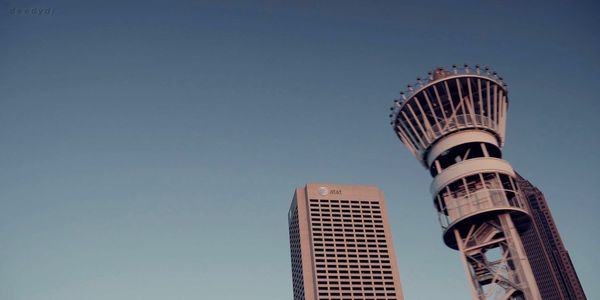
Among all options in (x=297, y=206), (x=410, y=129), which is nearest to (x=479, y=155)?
(x=410, y=129)

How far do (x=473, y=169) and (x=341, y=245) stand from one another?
8734 centimetres

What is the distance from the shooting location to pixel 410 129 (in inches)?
3228

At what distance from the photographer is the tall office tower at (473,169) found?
6844 cm

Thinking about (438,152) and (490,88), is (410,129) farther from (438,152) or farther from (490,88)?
(490,88)

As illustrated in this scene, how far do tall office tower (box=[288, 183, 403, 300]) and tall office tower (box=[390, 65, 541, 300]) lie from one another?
238ft

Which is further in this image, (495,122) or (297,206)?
(297,206)

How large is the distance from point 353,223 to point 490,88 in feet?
288

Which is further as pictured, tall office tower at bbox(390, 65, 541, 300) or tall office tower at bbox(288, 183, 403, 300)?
tall office tower at bbox(288, 183, 403, 300)

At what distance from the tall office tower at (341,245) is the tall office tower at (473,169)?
238 feet

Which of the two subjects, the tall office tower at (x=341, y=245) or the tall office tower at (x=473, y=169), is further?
the tall office tower at (x=341, y=245)

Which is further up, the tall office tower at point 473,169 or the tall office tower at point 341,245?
the tall office tower at point 341,245

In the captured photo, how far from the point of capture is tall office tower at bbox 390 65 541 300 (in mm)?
68438

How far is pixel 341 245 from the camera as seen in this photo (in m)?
156

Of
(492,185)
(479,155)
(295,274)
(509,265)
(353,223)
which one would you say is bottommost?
(509,265)
